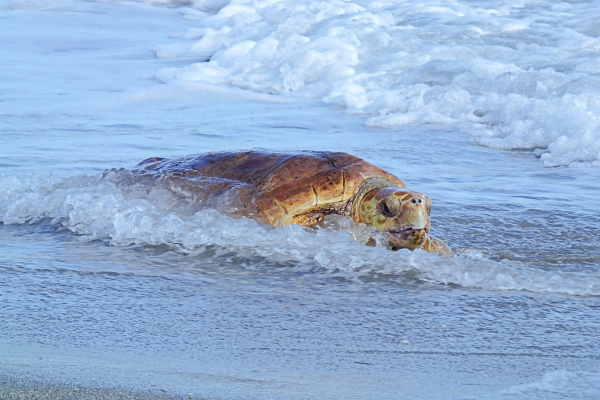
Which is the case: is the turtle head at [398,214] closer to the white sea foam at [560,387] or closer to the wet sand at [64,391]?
the white sea foam at [560,387]

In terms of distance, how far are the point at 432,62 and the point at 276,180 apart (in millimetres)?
5806

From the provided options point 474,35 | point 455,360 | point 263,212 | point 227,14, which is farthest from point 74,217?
point 227,14

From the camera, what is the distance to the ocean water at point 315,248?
2.06 metres

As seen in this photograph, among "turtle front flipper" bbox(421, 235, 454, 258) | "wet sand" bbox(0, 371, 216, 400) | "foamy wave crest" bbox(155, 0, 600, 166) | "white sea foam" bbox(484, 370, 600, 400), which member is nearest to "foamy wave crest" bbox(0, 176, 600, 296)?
"turtle front flipper" bbox(421, 235, 454, 258)

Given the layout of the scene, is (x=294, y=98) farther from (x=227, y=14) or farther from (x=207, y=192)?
(x=227, y=14)

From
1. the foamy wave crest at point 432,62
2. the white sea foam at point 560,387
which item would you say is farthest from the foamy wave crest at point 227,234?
the foamy wave crest at point 432,62

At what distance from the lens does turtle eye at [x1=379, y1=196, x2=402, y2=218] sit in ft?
11.0

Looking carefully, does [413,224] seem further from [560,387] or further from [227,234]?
[560,387]

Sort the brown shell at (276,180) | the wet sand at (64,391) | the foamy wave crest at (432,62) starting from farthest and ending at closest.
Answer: the foamy wave crest at (432,62)
the brown shell at (276,180)
the wet sand at (64,391)

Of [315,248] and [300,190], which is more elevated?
[300,190]

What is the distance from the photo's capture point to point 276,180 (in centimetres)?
356

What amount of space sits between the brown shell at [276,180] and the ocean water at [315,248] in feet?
0.41

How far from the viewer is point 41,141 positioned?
568 cm

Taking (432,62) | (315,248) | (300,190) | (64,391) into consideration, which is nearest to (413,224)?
(315,248)
